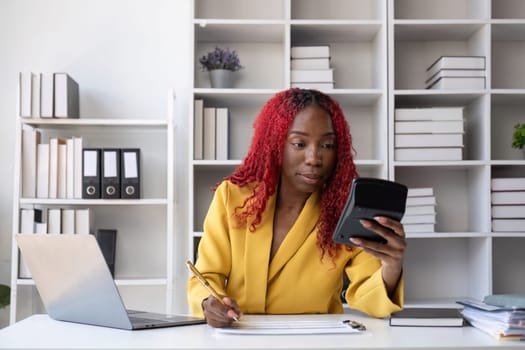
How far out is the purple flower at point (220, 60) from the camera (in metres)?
3.36

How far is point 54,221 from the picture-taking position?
10.7 ft

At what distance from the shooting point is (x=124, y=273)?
11.5 ft

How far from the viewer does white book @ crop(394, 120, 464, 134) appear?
10.7 ft

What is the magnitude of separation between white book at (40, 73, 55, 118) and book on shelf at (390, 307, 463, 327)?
2106 millimetres

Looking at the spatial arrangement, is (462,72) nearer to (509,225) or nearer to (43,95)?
(509,225)

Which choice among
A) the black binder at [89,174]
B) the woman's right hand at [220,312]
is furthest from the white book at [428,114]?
the woman's right hand at [220,312]

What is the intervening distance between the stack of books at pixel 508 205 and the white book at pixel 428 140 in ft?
0.85

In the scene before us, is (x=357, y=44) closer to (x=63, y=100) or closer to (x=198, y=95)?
(x=198, y=95)

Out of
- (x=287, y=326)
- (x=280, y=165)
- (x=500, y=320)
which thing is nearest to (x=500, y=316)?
(x=500, y=320)

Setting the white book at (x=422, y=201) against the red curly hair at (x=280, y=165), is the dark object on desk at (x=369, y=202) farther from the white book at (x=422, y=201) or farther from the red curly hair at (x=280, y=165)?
the white book at (x=422, y=201)

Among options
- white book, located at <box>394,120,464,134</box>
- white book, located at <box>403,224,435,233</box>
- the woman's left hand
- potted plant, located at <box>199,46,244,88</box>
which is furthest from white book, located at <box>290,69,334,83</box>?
the woman's left hand

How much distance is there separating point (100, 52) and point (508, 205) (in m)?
2.12

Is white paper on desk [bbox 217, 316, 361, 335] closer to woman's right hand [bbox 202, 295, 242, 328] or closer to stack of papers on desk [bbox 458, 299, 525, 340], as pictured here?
woman's right hand [bbox 202, 295, 242, 328]

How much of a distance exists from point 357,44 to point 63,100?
148 cm
